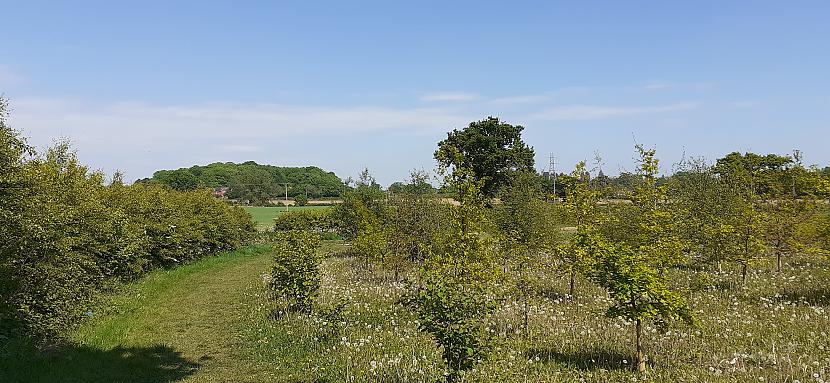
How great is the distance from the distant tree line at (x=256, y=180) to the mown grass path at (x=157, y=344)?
222ft

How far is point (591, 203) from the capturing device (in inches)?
421

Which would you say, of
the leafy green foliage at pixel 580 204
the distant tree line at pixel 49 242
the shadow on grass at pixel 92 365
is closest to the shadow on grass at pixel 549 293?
the leafy green foliage at pixel 580 204

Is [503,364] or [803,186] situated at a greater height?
[803,186]

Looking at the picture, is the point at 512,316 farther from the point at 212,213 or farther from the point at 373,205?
the point at 212,213

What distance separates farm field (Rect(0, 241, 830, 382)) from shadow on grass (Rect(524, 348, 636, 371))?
0.04 metres

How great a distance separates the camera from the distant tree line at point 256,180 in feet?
306

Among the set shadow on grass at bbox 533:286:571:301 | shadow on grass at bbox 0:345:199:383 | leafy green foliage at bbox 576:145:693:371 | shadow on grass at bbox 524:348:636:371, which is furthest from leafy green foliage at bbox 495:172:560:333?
shadow on grass at bbox 0:345:199:383

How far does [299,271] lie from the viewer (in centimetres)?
1298

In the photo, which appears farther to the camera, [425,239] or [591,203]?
[425,239]

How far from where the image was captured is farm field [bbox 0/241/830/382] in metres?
8.23

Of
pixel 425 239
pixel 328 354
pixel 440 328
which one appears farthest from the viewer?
pixel 425 239

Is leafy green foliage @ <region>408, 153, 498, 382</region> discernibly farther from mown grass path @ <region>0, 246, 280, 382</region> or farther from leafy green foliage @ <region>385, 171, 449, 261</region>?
leafy green foliage @ <region>385, 171, 449, 261</region>

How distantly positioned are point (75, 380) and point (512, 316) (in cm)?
922

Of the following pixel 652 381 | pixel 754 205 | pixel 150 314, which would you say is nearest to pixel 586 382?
pixel 652 381
